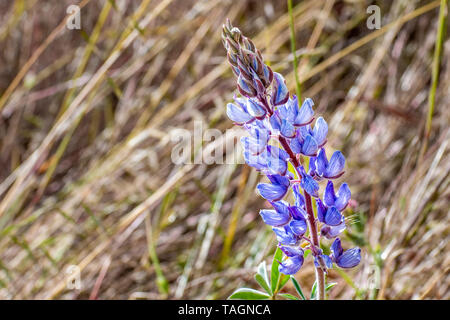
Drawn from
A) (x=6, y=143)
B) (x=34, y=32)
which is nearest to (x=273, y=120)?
(x=6, y=143)

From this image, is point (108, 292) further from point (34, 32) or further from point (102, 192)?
point (34, 32)

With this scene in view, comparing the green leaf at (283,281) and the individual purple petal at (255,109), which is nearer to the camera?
the individual purple petal at (255,109)

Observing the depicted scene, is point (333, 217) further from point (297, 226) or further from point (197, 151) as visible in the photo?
point (197, 151)

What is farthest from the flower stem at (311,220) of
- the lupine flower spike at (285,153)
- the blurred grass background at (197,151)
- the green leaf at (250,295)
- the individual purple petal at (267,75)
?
the blurred grass background at (197,151)

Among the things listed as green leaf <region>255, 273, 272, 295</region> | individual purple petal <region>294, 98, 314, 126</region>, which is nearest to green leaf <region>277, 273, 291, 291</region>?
green leaf <region>255, 273, 272, 295</region>

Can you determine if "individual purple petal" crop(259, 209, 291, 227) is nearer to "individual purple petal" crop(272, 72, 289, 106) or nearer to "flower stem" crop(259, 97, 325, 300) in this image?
"flower stem" crop(259, 97, 325, 300)

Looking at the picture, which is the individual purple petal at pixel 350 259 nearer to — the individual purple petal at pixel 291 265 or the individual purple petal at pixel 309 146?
the individual purple petal at pixel 291 265
